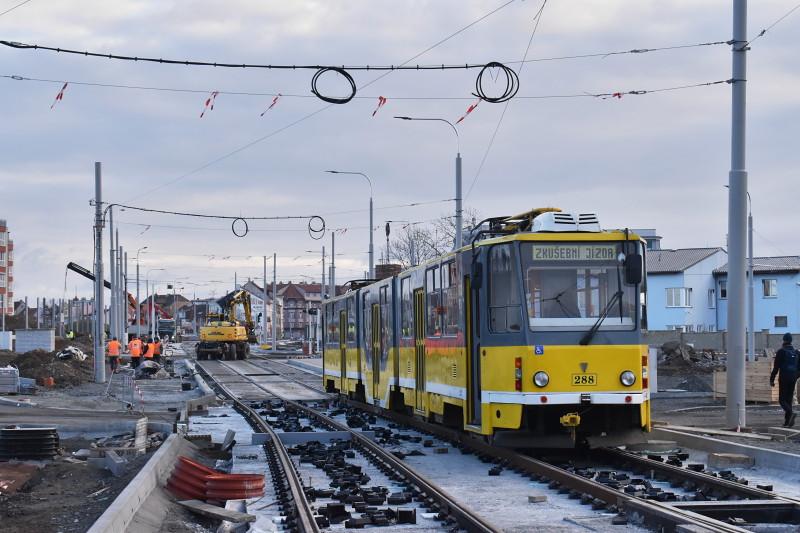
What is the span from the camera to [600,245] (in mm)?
15383

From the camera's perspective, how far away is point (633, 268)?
14898 mm

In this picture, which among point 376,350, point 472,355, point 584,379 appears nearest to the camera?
point 584,379

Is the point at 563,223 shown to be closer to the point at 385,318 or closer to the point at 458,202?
the point at 385,318

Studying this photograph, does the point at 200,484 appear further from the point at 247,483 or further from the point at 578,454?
the point at 578,454

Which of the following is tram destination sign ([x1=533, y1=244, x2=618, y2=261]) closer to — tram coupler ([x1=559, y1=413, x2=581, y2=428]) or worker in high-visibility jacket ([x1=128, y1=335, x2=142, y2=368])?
tram coupler ([x1=559, y1=413, x2=581, y2=428])

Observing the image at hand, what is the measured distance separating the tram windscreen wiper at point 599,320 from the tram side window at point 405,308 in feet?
20.1

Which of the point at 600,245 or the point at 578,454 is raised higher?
the point at 600,245

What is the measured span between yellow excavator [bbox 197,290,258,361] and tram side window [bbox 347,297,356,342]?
44.6 metres

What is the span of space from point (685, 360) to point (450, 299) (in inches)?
1309

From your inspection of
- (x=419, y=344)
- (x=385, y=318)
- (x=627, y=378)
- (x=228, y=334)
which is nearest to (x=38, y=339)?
(x=228, y=334)

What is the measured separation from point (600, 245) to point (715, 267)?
72.7 metres

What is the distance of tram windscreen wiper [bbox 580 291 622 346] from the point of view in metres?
15.0

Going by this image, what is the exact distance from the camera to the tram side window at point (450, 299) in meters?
17.2

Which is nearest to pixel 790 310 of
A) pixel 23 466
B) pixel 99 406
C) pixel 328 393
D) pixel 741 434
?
pixel 328 393
